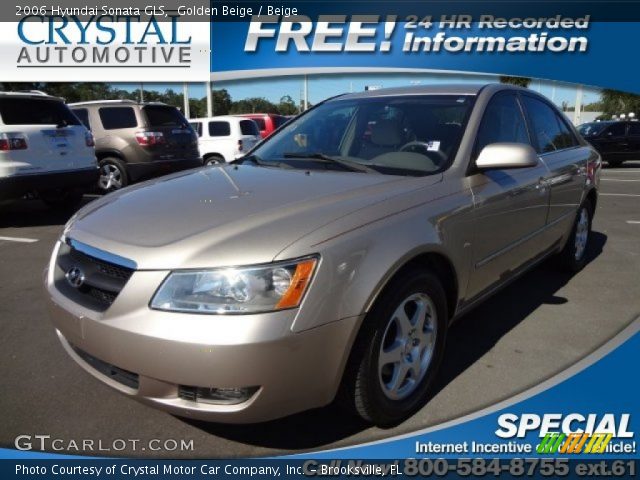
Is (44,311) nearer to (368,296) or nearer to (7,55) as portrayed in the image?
(368,296)

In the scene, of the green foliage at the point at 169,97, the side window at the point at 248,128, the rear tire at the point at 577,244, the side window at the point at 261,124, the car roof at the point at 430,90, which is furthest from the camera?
the green foliage at the point at 169,97

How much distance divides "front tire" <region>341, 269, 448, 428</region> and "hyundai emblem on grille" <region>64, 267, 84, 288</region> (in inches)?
49.0

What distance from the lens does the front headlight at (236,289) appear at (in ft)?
6.36

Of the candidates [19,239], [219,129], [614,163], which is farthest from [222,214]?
[614,163]

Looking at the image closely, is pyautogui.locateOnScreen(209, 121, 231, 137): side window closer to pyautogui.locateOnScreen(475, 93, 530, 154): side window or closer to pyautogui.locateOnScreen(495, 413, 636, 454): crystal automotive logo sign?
pyautogui.locateOnScreen(475, 93, 530, 154): side window

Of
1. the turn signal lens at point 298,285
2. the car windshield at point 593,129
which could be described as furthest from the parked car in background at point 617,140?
the turn signal lens at point 298,285

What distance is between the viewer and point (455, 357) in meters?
3.20

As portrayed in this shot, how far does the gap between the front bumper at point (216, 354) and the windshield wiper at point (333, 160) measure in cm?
113

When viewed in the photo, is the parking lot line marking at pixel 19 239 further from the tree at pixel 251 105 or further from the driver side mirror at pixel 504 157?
the tree at pixel 251 105

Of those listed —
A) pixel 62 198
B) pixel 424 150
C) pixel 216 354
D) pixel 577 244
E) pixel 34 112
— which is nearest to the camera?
pixel 216 354

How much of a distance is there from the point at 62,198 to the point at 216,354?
24.2 ft

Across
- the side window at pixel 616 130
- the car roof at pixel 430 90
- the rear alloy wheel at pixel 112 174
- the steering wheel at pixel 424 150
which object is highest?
the side window at pixel 616 130

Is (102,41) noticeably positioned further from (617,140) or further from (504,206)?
(617,140)

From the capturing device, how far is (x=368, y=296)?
2129 mm
